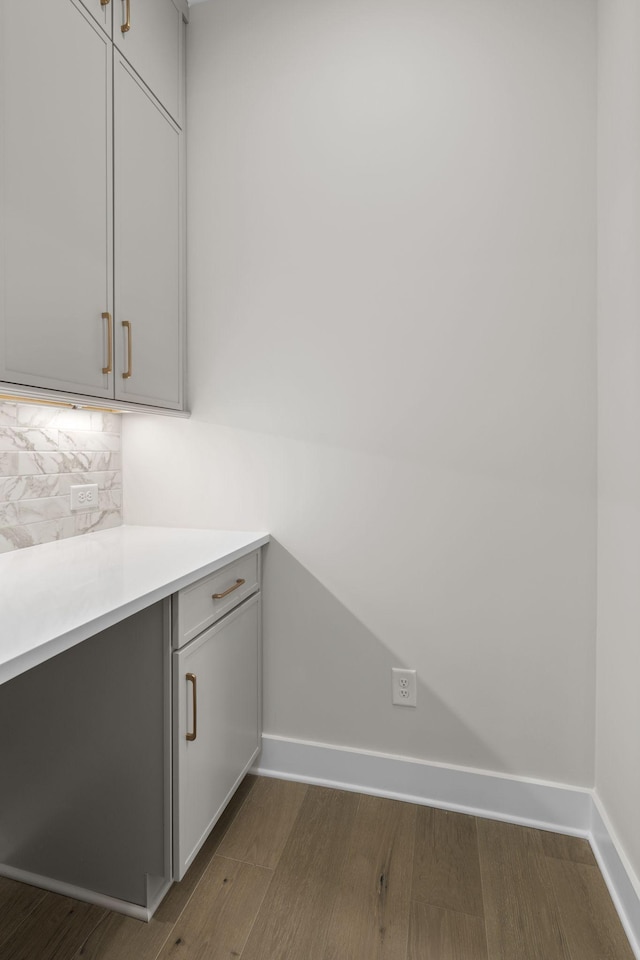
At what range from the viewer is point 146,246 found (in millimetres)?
1687

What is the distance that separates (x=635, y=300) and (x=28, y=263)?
1.48 meters

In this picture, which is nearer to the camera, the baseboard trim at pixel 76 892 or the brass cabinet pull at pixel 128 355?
the baseboard trim at pixel 76 892

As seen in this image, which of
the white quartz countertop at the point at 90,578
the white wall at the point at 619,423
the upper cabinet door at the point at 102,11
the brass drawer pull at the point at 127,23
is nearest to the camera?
the white quartz countertop at the point at 90,578

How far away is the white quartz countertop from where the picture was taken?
33.8 inches

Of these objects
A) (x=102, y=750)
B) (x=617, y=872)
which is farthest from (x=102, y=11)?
(x=617, y=872)

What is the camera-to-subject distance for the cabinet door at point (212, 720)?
1264 millimetres

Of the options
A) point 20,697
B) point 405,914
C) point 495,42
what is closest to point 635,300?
point 495,42

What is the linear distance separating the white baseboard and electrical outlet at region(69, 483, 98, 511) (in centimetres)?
104

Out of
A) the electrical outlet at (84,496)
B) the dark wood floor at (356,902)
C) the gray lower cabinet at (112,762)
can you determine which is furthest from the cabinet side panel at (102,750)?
the electrical outlet at (84,496)

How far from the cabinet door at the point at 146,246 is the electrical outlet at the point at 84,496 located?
397 millimetres

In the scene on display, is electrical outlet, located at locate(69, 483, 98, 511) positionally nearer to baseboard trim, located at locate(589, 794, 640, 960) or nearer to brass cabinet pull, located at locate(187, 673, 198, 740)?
brass cabinet pull, located at locate(187, 673, 198, 740)

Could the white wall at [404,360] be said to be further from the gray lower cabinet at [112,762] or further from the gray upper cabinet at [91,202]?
the gray lower cabinet at [112,762]

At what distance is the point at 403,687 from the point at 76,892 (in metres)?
1.06

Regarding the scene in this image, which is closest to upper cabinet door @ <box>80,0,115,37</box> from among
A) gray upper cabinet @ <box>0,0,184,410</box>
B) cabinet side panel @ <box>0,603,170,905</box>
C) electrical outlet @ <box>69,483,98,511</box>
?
gray upper cabinet @ <box>0,0,184,410</box>
